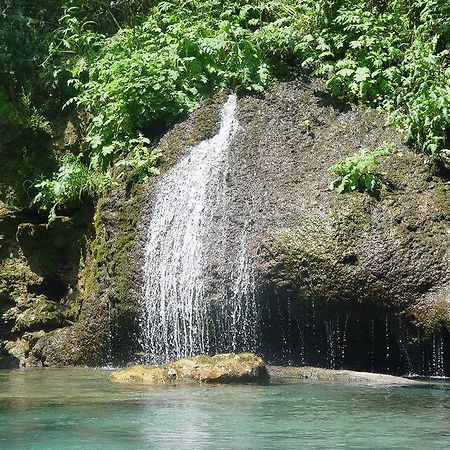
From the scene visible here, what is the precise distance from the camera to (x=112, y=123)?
543 inches

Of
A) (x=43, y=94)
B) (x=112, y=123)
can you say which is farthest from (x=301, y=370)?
(x=43, y=94)

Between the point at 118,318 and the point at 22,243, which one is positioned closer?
the point at 118,318

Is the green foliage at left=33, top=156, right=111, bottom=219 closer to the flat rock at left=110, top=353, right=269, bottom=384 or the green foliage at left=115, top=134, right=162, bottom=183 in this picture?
the green foliage at left=115, top=134, right=162, bottom=183

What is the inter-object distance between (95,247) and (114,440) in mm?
7408

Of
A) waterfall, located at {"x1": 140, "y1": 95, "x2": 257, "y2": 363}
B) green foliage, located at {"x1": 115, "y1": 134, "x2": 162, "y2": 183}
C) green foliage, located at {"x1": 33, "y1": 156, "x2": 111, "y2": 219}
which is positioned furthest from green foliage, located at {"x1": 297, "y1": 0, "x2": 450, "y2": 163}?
green foliage, located at {"x1": 33, "y1": 156, "x2": 111, "y2": 219}

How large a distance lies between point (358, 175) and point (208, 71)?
4235 mm

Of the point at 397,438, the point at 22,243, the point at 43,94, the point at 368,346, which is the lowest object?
the point at 397,438

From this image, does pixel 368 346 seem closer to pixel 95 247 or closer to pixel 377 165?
pixel 377 165

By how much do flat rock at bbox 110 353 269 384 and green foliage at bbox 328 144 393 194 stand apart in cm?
283

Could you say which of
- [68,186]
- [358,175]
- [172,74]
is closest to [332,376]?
[358,175]

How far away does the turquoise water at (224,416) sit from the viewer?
5621 mm

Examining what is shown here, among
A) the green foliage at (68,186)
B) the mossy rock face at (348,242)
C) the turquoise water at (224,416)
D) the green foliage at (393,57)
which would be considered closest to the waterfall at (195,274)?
the mossy rock face at (348,242)

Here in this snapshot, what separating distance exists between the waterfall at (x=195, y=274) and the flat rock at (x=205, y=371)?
1347mm

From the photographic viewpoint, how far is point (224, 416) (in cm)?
666
